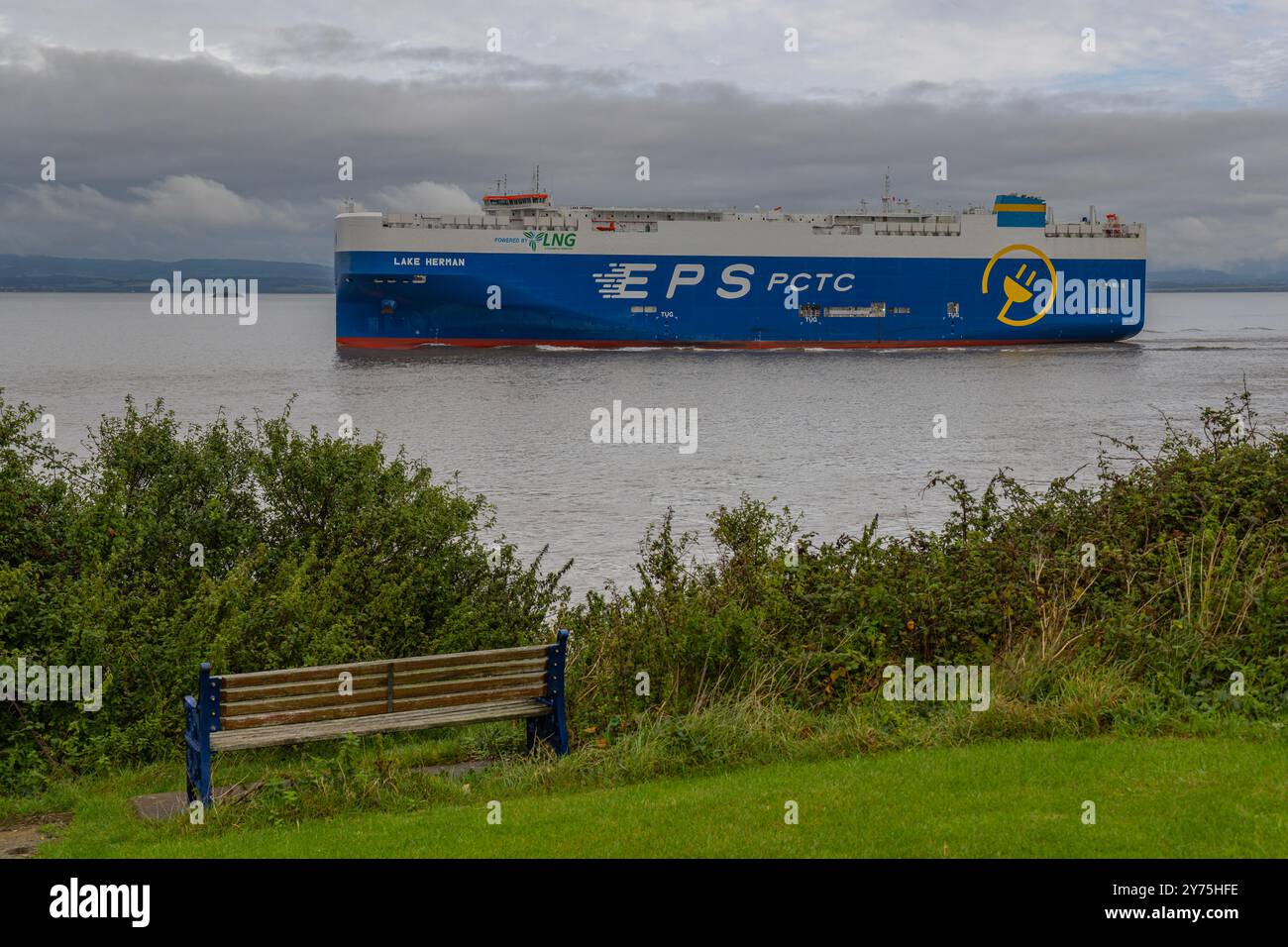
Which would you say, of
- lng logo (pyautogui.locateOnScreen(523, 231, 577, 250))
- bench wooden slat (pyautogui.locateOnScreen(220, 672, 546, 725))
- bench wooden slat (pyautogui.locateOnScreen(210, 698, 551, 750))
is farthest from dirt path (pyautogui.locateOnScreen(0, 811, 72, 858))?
lng logo (pyautogui.locateOnScreen(523, 231, 577, 250))

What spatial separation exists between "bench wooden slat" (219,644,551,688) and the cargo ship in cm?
5544

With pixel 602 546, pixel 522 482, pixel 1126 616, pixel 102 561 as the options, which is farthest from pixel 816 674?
pixel 522 482

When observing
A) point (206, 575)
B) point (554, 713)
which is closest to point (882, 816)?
point (554, 713)

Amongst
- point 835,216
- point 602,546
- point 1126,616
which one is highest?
point 835,216

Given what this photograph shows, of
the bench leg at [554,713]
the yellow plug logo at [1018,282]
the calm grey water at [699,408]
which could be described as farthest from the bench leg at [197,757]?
the yellow plug logo at [1018,282]

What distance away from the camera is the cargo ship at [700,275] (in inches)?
2437

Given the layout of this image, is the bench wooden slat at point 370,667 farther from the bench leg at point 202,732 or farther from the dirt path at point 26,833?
the dirt path at point 26,833

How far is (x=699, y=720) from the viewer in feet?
23.5

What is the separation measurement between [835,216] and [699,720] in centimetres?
6141

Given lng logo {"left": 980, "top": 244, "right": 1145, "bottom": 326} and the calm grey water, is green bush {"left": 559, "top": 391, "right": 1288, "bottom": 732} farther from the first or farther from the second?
lng logo {"left": 980, "top": 244, "right": 1145, "bottom": 326}

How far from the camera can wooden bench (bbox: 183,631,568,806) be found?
22.3ft

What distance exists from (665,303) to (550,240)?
22.8ft

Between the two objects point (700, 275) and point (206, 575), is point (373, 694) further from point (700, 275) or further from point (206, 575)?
point (700, 275)

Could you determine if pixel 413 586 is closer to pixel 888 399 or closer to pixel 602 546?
pixel 602 546
